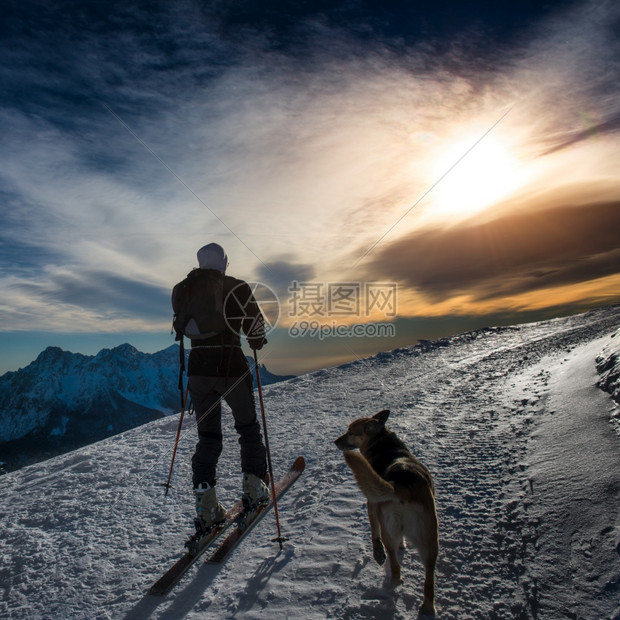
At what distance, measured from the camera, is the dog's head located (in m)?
5.37

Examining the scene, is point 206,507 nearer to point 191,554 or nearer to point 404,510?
point 191,554

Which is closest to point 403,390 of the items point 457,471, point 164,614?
point 457,471

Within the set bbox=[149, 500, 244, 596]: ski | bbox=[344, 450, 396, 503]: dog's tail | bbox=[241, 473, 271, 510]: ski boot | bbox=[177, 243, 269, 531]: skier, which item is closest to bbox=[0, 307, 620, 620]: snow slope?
bbox=[149, 500, 244, 596]: ski

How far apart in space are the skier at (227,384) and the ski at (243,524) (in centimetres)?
17

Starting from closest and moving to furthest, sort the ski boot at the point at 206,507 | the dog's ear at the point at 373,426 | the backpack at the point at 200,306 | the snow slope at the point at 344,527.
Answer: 1. the snow slope at the point at 344,527
2. the ski boot at the point at 206,507
3. the backpack at the point at 200,306
4. the dog's ear at the point at 373,426

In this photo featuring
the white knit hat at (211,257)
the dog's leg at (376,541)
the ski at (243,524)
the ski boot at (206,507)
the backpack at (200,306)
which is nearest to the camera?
the dog's leg at (376,541)

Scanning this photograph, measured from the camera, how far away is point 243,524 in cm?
507

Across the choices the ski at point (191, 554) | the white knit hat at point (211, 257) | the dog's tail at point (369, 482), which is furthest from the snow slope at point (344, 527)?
the white knit hat at point (211, 257)

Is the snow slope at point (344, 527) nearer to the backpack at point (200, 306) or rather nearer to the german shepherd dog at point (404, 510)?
the german shepherd dog at point (404, 510)

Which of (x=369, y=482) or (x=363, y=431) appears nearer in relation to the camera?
(x=369, y=482)

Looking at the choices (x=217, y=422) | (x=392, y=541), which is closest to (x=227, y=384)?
(x=217, y=422)

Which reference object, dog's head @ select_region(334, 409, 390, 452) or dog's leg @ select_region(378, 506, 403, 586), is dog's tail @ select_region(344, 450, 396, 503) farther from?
dog's head @ select_region(334, 409, 390, 452)

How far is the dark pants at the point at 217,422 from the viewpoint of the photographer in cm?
511

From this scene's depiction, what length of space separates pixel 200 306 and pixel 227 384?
3.64ft
